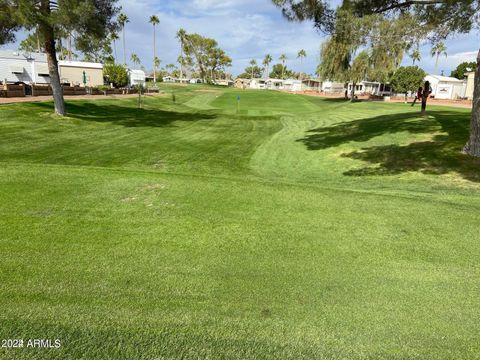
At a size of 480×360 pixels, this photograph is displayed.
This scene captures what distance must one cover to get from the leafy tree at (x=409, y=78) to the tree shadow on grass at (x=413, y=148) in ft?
185

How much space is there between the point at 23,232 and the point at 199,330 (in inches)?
127

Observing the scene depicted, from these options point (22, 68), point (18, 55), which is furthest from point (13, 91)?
point (18, 55)

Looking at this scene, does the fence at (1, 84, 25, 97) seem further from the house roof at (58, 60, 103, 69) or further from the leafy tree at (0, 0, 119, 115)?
the house roof at (58, 60, 103, 69)

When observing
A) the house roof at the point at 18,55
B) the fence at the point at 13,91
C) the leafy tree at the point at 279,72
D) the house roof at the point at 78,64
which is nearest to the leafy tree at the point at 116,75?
the house roof at the point at 78,64

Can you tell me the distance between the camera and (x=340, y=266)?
4137 mm

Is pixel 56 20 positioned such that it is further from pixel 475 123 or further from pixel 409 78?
pixel 409 78

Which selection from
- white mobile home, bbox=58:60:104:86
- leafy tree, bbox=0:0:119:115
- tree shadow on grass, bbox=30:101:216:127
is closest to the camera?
leafy tree, bbox=0:0:119:115

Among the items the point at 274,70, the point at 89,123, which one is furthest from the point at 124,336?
the point at 274,70

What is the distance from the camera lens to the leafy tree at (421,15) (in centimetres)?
1002

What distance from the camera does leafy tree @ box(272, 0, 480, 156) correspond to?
1002cm

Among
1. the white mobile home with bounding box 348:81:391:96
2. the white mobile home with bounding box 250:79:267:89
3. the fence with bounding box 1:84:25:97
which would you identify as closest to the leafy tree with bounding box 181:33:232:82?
the white mobile home with bounding box 250:79:267:89

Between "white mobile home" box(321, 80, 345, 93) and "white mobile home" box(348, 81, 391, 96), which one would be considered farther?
"white mobile home" box(321, 80, 345, 93)

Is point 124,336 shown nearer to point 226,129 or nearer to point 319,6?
point 319,6

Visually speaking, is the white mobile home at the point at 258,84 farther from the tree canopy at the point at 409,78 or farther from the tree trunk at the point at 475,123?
the tree trunk at the point at 475,123
